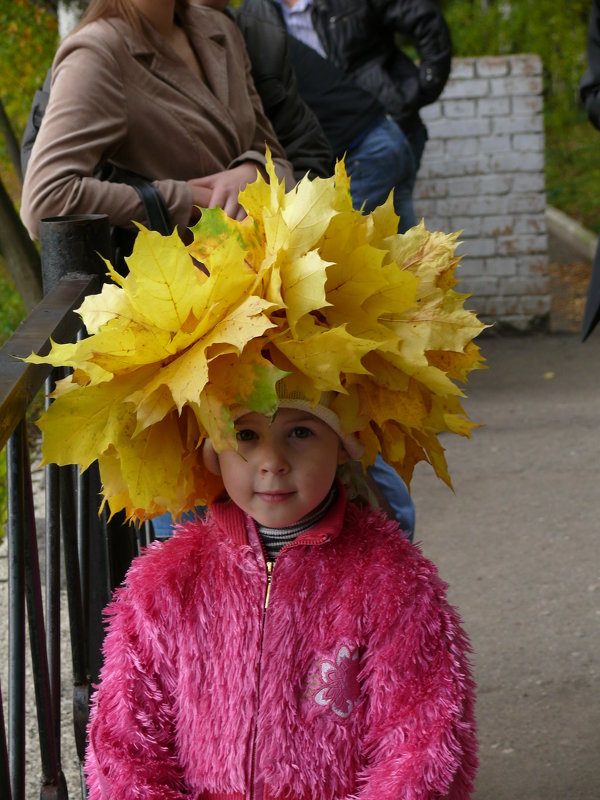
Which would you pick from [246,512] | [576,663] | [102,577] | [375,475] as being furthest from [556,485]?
[246,512]

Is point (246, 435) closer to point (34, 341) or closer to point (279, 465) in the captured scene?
point (279, 465)

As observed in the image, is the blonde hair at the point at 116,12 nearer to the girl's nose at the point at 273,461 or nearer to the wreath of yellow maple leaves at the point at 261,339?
the wreath of yellow maple leaves at the point at 261,339

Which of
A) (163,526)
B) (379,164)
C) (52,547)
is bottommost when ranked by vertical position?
(379,164)

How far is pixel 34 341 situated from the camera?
218 centimetres

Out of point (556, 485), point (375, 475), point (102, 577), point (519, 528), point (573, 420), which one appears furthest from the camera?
point (573, 420)

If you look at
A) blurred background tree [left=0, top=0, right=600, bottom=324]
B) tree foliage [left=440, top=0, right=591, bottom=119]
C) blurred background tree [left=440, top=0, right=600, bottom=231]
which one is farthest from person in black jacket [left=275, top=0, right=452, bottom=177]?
tree foliage [left=440, top=0, right=591, bottom=119]

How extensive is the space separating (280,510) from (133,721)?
0.42 meters

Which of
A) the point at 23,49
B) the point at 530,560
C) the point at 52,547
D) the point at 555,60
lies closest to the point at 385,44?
the point at 530,560

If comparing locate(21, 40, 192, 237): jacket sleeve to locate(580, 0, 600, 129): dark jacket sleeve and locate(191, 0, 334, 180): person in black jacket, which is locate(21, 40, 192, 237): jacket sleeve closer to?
locate(191, 0, 334, 180): person in black jacket

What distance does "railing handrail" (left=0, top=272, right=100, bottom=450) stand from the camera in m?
1.94

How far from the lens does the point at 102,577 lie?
2906mm

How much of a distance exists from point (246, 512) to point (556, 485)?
3675mm

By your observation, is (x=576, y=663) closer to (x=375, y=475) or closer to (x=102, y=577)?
(x=375, y=475)

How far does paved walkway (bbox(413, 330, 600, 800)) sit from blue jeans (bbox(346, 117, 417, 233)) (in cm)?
121
